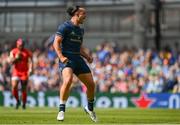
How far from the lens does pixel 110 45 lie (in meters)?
37.0

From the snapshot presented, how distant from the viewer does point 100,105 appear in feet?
110

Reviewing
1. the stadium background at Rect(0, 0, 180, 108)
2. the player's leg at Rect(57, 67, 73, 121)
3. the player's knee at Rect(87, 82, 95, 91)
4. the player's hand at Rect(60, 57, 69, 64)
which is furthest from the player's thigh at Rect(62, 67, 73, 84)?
the stadium background at Rect(0, 0, 180, 108)

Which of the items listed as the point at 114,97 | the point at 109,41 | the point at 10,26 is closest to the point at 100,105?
the point at 114,97

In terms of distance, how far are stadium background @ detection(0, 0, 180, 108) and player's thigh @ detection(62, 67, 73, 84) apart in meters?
14.6

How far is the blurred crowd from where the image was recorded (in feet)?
107

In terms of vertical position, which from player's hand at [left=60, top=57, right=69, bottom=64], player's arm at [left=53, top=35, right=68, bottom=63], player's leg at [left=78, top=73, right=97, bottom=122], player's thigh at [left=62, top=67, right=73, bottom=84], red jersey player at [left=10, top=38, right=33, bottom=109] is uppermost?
player's arm at [left=53, top=35, right=68, bottom=63]

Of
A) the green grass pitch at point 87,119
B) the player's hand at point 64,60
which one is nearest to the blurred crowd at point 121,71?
the green grass pitch at point 87,119

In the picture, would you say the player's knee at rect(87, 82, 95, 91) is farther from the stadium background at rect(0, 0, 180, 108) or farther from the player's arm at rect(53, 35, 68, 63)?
the stadium background at rect(0, 0, 180, 108)

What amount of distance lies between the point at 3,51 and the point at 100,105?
663 cm

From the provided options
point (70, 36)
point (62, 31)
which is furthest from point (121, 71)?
point (62, 31)

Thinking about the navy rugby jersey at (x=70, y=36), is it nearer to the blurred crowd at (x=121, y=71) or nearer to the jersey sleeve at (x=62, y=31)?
the jersey sleeve at (x=62, y=31)

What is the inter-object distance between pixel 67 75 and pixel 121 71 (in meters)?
16.6

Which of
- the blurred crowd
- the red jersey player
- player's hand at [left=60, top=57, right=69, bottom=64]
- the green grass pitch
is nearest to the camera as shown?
the green grass pitch

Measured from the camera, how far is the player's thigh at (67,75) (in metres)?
17.4
